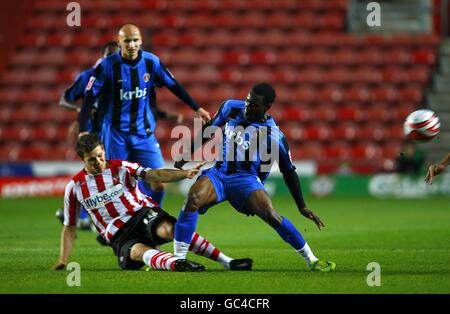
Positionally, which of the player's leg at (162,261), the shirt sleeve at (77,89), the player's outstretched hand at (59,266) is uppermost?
the shirt sleeve at (77,89)

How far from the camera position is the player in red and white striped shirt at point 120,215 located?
7398 millimetres

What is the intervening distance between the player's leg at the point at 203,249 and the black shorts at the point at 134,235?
1.9 inches

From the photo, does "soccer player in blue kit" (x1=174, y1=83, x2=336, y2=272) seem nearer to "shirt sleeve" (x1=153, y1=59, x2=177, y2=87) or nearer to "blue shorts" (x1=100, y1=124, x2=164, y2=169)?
"shirt sleeve" (x1=153, y1=59, x2=177, y2=87)

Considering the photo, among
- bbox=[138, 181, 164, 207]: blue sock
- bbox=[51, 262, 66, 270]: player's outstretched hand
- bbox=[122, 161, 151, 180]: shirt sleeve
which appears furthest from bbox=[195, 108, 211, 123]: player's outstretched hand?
bbox=[51, 262, 66, 270]: player's outstretched hand

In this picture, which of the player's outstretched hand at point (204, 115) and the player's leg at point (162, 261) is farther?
the player's outstretched hand at point (204, 115)

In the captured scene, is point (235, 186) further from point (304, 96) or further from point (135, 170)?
point (304, 96)

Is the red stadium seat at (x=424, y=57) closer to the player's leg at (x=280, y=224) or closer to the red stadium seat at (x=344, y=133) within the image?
the red stadium seat at (x=344, y=133)

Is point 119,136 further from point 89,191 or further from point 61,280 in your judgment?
point 61,280

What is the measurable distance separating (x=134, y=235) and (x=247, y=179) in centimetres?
104

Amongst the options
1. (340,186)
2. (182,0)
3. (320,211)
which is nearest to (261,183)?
(320,211)

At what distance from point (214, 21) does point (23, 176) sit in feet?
19.9

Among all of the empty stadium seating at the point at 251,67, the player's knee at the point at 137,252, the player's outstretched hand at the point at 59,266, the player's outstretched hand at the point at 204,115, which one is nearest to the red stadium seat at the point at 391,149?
the empty stadium seating at the point at 251,67

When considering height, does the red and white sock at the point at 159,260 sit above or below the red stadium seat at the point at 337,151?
above

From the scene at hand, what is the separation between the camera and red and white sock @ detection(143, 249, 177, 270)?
7.23 meters
